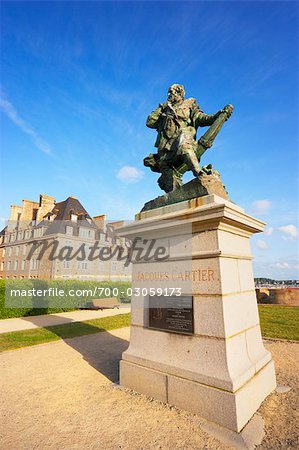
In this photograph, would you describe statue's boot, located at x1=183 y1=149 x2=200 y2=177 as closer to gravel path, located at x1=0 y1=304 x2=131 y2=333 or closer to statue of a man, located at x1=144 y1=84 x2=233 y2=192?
statue of a man, located at x1=144 y1=84 x2=233 y2=192

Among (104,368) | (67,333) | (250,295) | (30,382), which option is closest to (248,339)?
(250,295)

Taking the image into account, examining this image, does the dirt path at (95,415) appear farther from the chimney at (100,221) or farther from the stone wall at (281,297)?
the chimney at (100,221)

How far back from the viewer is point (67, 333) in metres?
9.45

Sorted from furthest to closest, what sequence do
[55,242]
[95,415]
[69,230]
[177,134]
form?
[69,230]
[55,242]
[177,134]
[95,415]

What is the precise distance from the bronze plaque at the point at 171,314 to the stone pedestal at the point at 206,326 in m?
0.07

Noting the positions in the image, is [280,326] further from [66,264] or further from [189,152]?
[66,264]

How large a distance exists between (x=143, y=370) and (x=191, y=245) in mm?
2167

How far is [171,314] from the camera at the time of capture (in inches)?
153

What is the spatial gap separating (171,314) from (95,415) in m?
1.71

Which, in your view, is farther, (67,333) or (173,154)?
(67,333)

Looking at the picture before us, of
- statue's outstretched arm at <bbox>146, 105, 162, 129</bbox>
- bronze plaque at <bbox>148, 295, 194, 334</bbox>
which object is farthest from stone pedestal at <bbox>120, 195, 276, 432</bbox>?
statue's outstretched arm at <bbox>146, 105, 162, 129</bbox>

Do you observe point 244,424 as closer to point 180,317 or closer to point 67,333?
point 180,317

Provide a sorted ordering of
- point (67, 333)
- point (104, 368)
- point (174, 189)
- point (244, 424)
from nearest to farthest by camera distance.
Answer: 1. point (244, 424)
2. point (174, 189)
3. point (104, 368)
4. point (67, 333)

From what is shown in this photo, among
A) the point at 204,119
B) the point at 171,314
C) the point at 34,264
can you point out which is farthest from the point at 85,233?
the point at 171,314
